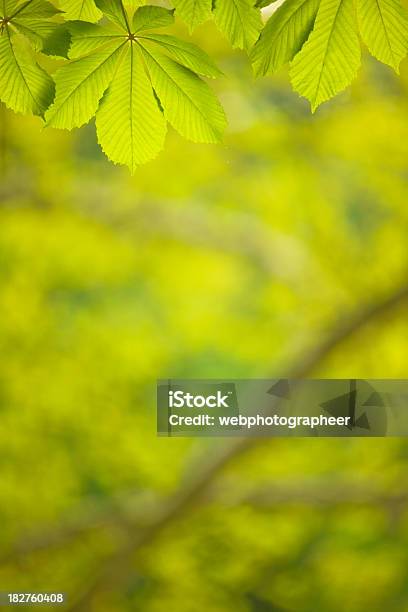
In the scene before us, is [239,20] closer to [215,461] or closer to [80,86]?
[80,86]

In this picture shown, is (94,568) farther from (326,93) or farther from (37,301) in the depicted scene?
(326,93)

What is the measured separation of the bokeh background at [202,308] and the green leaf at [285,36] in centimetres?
117

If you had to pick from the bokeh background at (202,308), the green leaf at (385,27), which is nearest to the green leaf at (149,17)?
the green leaf at (385,27)

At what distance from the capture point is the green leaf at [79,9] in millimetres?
559

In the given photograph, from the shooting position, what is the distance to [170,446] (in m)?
1.67

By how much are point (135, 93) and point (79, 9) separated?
0.09 m

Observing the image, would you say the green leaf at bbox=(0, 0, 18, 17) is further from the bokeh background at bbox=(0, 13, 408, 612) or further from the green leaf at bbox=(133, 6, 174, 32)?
the bokeh background at bbox=(0, 13, 408, 612)

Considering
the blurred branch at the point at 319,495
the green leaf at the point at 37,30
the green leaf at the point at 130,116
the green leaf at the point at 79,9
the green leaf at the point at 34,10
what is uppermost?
the green leaf at the point at 79,9

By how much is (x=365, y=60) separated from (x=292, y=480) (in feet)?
3.26

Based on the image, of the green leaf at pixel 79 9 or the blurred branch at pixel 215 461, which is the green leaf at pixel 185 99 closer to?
the green leaf at pixel 79 9

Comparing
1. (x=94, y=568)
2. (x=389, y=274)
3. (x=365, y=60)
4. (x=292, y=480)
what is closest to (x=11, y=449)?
(x=94, y=568)

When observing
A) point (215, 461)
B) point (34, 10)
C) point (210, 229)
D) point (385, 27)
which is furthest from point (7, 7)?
point (215, 461)

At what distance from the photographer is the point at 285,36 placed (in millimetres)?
476

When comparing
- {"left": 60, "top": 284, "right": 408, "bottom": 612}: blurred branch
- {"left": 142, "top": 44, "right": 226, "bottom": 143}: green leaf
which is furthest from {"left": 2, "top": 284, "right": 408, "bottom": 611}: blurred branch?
{"left": 142, "top": 44, "right": 226, "bottom": 143}: green leaf
